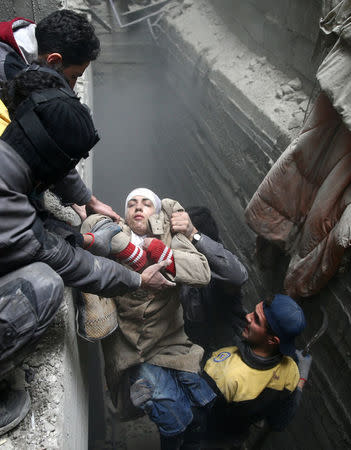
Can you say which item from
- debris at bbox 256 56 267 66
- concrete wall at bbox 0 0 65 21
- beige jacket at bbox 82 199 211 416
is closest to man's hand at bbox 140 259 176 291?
beige jacket at bbox 82 199 211 416

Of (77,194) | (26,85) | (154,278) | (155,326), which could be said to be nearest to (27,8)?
Result: (77,194)

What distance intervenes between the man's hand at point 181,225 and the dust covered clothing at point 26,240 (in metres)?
0.95

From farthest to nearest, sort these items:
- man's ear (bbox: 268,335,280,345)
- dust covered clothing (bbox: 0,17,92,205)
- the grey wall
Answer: the grey wall < dust covered clothing (bbox: 0,17,92,205) < man's ear (bbox: 268,335,280,345)

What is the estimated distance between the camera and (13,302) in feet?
4.65

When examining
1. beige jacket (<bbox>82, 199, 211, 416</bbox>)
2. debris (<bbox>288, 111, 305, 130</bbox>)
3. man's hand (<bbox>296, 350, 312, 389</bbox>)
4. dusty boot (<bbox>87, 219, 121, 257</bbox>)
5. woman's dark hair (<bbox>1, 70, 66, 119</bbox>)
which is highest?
woman's dark hair (<bbox>1, 70, 66, 119</bbox>)

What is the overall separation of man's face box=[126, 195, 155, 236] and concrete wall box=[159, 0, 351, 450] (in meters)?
1.33

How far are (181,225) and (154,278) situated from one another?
58cm

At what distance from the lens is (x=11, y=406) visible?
5.07 feet

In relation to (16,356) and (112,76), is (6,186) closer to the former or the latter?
(16,356)

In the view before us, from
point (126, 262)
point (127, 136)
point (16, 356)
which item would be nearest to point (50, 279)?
point (16, 356)

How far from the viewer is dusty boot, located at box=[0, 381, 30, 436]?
59.5 inches

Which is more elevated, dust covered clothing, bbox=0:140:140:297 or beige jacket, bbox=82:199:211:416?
dust covered clothing, bbox=0:140:140:297

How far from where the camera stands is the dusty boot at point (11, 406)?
1.51m

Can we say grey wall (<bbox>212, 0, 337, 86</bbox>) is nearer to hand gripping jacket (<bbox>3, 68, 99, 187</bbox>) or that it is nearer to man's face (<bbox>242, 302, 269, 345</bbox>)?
man's face (<bbox>242, 302, 269, 345</bbox>)
